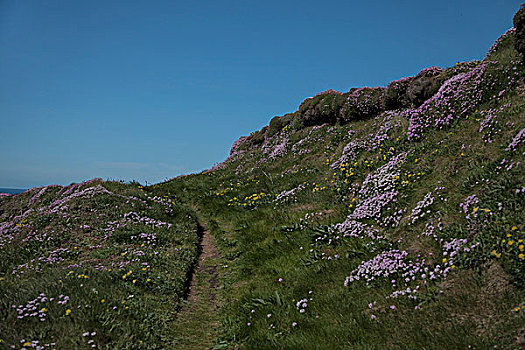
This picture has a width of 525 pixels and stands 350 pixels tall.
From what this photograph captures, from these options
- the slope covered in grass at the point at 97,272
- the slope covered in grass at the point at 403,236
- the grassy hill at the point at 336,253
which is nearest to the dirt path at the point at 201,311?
the grassy hill at the point at 336,253

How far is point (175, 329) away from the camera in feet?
25.6

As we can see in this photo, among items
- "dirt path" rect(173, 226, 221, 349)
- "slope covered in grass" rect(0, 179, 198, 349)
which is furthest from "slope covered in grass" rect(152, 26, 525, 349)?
"slope covered in grass" rect(0, 179, 198, 349)

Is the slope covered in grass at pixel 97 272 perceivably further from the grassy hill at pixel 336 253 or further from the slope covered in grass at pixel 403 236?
the slope covered in grass at pixel 403 236

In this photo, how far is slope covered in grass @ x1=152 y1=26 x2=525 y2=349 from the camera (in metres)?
5.61

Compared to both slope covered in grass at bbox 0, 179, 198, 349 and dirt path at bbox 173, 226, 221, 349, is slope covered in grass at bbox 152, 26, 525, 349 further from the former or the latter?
slope covered in grass at bbox 0, 179, 198, 349

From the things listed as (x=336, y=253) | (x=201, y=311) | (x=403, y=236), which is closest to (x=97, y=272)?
(x=201, y=311)

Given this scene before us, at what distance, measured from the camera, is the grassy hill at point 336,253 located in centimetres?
591

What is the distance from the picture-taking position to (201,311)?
28.8ft

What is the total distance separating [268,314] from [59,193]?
19387 mm

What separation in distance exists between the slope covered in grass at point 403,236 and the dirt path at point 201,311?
44 centimetres

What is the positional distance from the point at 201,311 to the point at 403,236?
5909mm

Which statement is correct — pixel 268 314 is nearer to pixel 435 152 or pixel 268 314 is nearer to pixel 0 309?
pixel 0 309

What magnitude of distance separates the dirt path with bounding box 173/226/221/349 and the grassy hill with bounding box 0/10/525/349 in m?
0.06

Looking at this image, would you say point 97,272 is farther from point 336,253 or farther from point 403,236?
point 403,236
